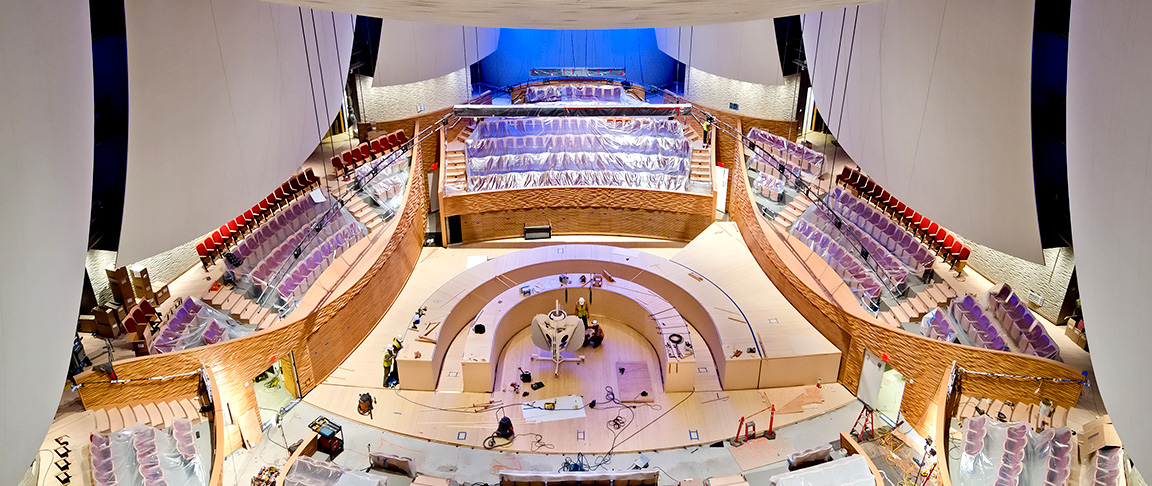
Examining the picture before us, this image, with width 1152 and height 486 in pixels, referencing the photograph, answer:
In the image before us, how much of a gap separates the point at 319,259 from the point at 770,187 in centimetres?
865

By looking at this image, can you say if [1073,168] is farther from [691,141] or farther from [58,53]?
[691,141]

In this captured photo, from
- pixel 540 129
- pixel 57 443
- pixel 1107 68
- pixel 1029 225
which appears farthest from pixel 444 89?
pixel 1107 68

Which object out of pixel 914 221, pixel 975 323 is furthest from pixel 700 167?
pixel 975 323

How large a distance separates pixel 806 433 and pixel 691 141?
342 inches

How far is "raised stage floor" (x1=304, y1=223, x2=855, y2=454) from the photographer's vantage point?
9805 mm

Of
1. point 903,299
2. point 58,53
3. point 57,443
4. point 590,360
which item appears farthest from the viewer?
point 590,360

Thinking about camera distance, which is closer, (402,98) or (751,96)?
(402,98)

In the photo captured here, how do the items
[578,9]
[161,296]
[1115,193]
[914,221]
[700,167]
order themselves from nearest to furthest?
[1115,193] < [578,9] < [161,296] < [914,221] < [700,167]

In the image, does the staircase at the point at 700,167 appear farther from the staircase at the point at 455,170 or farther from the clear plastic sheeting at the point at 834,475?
the clear plastic sheeting at the point at 834,475

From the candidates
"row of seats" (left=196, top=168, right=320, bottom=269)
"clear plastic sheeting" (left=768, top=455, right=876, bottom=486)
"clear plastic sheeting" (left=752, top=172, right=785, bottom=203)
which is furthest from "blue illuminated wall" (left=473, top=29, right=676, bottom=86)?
"clear plastic sheeting" (left=768, top=455, right=876, bottom=486)

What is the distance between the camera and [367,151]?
14648mm

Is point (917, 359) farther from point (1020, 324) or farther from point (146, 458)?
point (146, 458)

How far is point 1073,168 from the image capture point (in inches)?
240

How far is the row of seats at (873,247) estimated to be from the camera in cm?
1081
